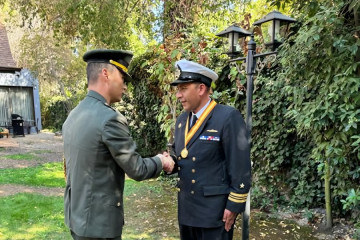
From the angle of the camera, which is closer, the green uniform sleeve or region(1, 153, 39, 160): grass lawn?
the green uniform sleeve

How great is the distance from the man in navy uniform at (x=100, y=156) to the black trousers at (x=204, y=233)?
61 centimetres

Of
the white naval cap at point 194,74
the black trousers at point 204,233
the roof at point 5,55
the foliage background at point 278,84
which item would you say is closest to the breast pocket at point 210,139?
the white naval cap at point 194,74

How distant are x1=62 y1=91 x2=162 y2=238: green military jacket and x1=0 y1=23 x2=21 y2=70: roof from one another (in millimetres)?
9847

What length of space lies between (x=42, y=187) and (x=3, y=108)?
39.8 feet

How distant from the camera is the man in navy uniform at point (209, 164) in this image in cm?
208

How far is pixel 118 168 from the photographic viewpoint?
1913 mm

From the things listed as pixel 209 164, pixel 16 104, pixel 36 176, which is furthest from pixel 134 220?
pixel 16 104

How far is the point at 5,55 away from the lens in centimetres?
1138

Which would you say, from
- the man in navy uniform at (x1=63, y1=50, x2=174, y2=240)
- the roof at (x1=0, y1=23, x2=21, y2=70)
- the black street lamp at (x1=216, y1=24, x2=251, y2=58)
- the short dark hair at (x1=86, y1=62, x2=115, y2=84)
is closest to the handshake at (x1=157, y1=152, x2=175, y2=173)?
the man in navy uniform at (x1=63, y1=50, x2=174, y2=240)

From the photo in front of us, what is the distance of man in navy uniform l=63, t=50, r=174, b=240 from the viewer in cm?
178

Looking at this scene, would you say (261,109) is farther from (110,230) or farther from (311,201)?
(110,230)

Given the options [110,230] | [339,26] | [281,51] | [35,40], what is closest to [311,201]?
[281,51]

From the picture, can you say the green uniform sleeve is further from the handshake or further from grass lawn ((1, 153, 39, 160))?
grass lawn ((1, 153, 39, 160))

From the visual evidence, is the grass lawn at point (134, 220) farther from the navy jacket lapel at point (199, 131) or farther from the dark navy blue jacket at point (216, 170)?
the navy jacket lapel at point (199, 131)
